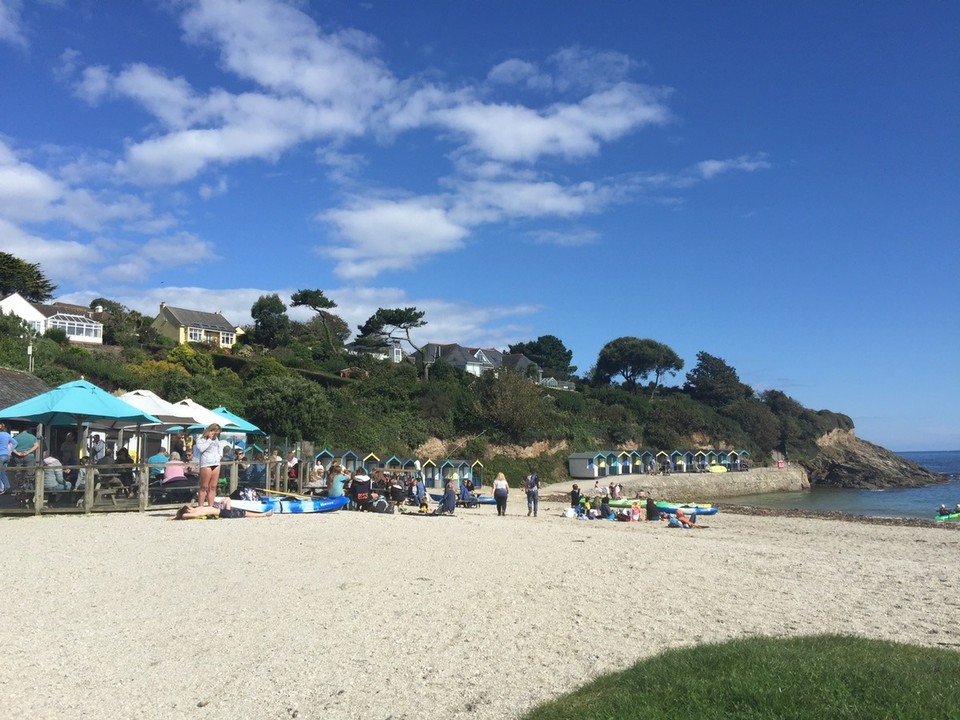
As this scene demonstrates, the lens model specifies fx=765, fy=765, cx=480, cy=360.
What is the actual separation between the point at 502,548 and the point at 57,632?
6974 mm

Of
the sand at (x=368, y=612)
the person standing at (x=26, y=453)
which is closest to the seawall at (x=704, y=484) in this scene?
the person standing at (x=26, y=453)

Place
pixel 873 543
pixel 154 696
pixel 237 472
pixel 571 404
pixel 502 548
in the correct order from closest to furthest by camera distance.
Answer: pixel 154 696 → pixel 502 548 → pixel 237 472 → pixel 873 543 → pixel 571 404

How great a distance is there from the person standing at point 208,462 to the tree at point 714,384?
74.9m

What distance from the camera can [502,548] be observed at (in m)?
12.5

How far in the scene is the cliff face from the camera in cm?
7088

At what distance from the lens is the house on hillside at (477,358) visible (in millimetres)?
87875

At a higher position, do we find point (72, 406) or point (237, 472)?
point (72, 406)

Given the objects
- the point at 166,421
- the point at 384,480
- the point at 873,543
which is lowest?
the point at 873,543

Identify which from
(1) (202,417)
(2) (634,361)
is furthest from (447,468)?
(2) (634,361)

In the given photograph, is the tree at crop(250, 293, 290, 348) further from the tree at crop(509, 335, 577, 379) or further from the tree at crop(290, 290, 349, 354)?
the tree at crop(509, 335, 577, 379)

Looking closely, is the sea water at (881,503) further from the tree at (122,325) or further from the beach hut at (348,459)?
the tree at (122,325)

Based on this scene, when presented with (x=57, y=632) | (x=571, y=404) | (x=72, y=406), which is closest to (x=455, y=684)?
(x=57, y=632)

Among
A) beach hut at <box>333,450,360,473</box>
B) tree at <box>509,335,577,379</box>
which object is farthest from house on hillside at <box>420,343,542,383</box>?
beach hut at <box>333,450,360,473</box>

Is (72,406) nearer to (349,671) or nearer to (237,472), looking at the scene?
(237,472)
